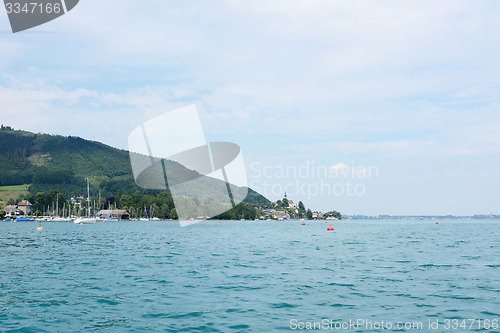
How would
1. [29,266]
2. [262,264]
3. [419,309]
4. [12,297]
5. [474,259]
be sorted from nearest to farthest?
[419,309] → [12,297] → [29,266] → [262,264] → [474,259]

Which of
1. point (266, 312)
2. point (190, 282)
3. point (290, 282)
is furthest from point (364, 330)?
point (190, 282)

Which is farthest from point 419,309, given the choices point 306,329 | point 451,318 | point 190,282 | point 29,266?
point 29,266

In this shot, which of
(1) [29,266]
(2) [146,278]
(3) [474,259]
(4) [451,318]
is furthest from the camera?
(3) [474,259]

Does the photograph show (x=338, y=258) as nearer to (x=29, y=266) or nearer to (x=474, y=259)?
(x=474, y=259)

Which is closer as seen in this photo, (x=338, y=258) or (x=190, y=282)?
(x=190, y=282)

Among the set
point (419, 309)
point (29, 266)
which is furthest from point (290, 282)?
point (29, 266)

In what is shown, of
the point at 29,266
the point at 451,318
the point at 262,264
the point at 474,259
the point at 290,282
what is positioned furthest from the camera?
the point at 474,259

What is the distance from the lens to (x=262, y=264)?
114 ft

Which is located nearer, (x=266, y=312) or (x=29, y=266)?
(x=266, y=312)

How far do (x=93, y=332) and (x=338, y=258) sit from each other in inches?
1152

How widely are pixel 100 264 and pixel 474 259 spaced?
1438 inches

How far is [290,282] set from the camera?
25.6m

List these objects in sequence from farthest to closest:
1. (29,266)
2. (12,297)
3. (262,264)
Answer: (262,264), (29,266), (12,297)

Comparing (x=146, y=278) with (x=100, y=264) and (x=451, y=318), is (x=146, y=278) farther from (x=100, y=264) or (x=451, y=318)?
(x=451, y=318)
